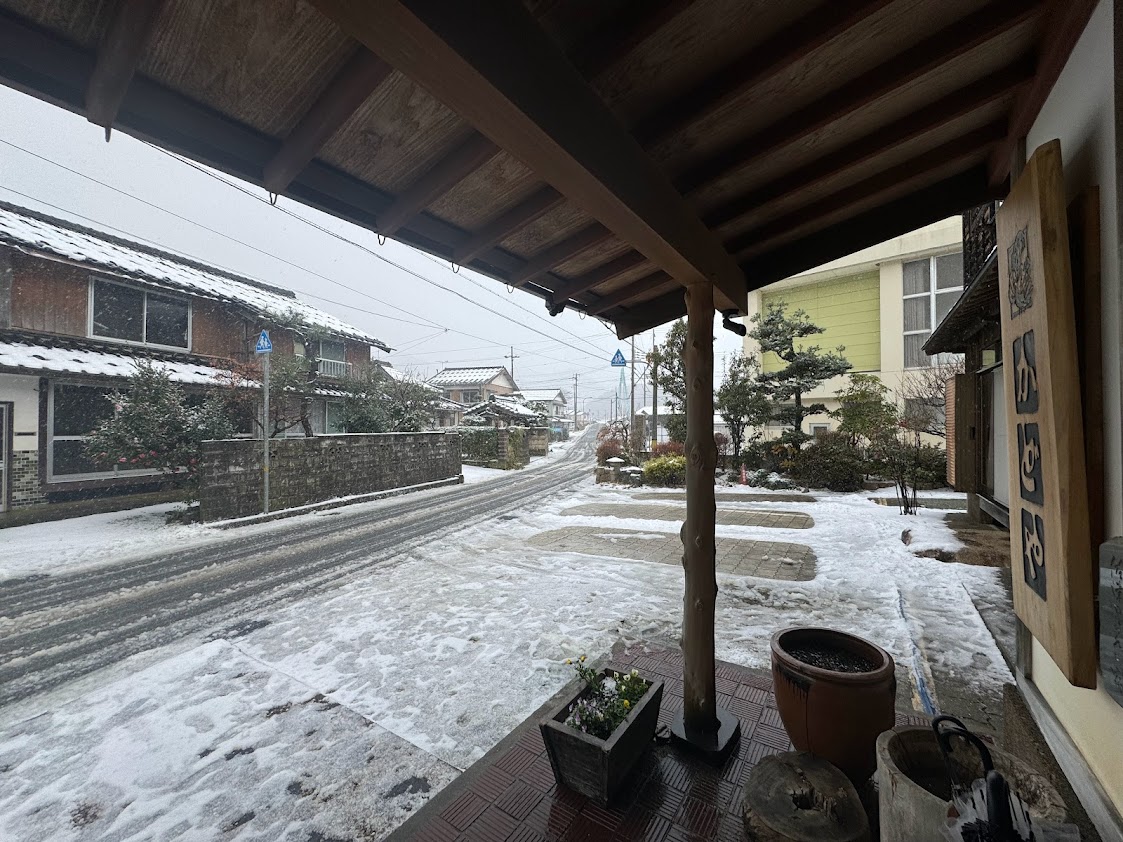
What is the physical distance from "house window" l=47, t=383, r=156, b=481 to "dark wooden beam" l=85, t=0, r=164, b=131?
11.4 metres

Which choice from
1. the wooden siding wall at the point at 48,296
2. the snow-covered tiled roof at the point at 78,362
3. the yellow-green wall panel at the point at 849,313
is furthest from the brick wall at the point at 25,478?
the yellow-green wall panel at the point at 849,313

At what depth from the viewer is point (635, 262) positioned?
2.65 metres

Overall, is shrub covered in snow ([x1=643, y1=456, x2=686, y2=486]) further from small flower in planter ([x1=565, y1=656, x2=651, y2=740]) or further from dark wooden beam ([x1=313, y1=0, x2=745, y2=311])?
dark wooden beam ([x1=313, y1=0, x2=745, y2=311])

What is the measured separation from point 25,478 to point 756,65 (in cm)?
1311

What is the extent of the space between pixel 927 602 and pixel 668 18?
5.01 metres

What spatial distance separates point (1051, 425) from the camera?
1.39m

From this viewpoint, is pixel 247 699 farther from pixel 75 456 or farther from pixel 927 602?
pixel 75 456

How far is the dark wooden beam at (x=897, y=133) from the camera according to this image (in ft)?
5.95

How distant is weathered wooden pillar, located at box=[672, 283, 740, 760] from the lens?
226 centimetres

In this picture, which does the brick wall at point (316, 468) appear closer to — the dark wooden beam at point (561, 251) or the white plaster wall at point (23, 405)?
the white plaster wall at point (23, 405)

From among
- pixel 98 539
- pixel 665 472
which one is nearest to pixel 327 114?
pixel 98 539

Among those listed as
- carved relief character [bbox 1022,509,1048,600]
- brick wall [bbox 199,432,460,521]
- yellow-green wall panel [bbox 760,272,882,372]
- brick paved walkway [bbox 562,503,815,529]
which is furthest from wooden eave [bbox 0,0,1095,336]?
yellow-green wall panel [bbox 760,272,882,372]

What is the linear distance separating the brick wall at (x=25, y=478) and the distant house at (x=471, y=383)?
74.7 feet

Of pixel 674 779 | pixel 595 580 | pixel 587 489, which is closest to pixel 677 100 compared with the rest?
pixel 674 779
